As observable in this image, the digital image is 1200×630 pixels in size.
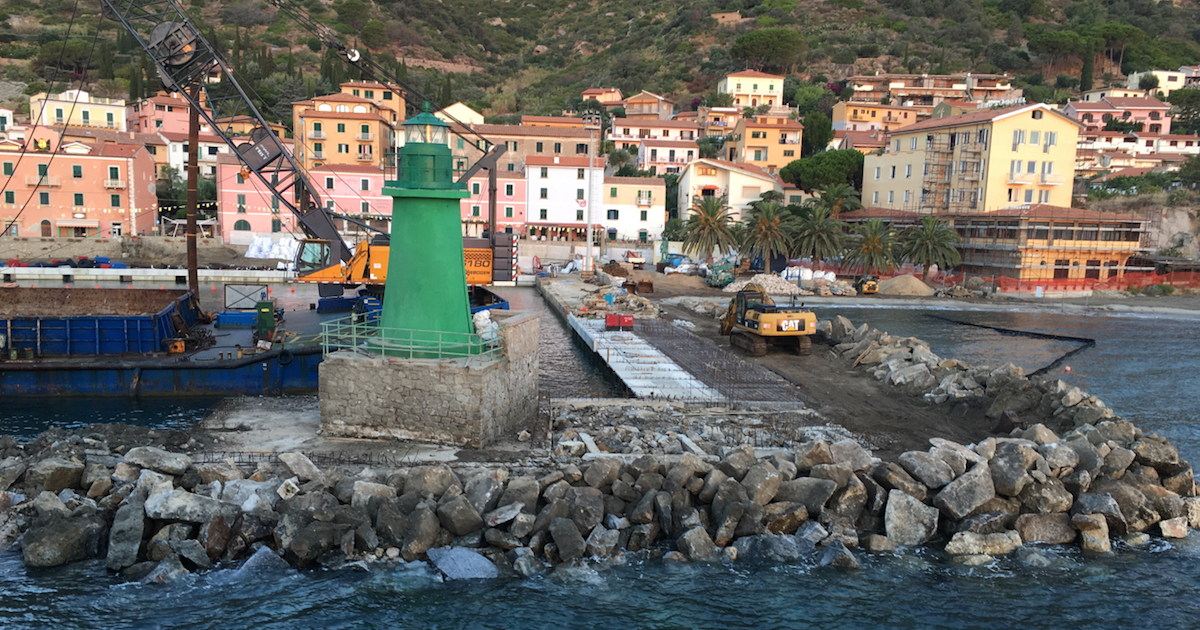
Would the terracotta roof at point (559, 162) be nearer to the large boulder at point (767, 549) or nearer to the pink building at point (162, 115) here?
the pink building at point (162, 115)

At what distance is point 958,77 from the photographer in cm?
10375

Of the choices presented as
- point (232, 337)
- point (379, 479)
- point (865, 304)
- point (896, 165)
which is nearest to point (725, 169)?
point (896, 165)

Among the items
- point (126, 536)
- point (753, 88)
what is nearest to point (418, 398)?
point (126, 536)

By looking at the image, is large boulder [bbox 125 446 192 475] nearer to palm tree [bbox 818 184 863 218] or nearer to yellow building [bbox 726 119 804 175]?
palm tree [bbox 818 184 863 218]

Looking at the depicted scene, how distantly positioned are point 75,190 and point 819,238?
53553 mm

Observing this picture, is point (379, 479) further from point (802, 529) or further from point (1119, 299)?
point (1119, 299)

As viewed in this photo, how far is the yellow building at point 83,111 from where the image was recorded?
79500 millimetres

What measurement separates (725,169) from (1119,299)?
97.4 ft

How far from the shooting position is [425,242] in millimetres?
15898

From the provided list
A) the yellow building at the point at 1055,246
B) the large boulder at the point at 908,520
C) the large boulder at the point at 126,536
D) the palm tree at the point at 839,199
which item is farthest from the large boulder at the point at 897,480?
the palm tree at the point at 839,199

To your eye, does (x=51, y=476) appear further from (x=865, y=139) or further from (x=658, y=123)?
(x=865, y=139)

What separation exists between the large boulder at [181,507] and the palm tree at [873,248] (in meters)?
49.0

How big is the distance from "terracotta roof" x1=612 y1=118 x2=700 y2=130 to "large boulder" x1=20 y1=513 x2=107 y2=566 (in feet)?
253

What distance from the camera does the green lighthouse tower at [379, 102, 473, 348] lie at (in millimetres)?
15633
